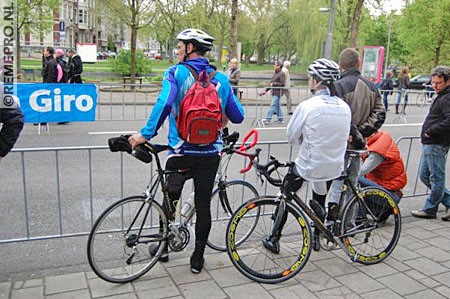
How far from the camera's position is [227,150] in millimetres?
4004

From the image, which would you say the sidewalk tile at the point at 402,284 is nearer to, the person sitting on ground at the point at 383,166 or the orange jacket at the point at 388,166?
the person sitting on ground at the point at 383,166

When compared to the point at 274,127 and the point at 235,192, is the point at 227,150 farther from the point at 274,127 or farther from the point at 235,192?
the point at 274,127

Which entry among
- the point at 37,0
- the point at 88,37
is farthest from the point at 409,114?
the point at 88,37

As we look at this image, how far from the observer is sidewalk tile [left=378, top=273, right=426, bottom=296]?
3746mm

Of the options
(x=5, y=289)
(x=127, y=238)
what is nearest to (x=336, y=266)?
(x=127, y=238)

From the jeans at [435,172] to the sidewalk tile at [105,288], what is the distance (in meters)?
3.86

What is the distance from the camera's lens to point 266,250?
413 centimetres

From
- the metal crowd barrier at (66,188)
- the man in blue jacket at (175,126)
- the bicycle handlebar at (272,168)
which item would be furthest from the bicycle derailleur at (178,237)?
the metal crowd barrier at (66,188)

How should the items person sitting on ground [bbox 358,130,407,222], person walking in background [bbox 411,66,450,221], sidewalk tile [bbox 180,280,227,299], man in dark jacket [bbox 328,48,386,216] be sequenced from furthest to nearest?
person walking in background [bbox 411,66,450,221] < person sitting on ground [bbox 358,130,407,222] < man in dark jacket [bbox 328,48,386,216] < sidewalk tile [bbox 180,280,227,299]

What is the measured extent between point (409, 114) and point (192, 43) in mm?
17018

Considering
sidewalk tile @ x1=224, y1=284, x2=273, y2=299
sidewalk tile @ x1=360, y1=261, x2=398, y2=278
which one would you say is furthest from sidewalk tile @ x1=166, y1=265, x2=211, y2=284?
sidewalk tile @ x1=360, y1=261, x2=398, y2=278

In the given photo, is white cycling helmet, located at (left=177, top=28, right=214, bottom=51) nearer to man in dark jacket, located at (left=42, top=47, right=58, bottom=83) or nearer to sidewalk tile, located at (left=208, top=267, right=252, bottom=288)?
sidewalk tile, located at (left=208, top=267, right=252, bottom=288)

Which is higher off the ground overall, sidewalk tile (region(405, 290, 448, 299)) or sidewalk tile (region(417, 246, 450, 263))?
sidewalk tile (region(417, 246, 450, 263))

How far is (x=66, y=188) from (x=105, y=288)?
3.12 meters
